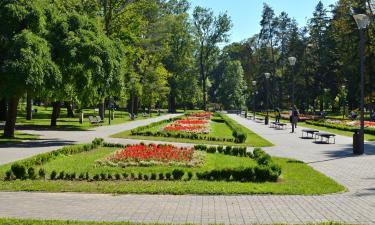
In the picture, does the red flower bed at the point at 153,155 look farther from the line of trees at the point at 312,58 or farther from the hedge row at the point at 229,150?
the line of trees at the point at 312,58

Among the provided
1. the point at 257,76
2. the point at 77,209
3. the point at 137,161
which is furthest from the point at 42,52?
the point at 257,76

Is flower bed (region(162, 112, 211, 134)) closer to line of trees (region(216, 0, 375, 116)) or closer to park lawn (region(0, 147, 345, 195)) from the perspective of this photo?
park lawn (region(0, 147, 345, 195))

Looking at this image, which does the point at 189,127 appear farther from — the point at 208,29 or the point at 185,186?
the point at 208,29

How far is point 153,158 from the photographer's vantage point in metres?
14.6

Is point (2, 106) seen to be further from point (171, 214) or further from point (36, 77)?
point (171, 214)

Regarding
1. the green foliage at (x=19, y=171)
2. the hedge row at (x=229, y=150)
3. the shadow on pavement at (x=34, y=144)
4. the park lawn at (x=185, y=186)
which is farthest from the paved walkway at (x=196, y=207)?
the shadow on pavement at (x=34, y=144)

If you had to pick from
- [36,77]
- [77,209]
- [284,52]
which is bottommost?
[77,209]

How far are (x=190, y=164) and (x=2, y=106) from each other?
3183cm

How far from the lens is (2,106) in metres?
40.9

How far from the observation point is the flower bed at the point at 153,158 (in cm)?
1385

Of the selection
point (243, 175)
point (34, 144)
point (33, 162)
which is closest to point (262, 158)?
point (243, 175)

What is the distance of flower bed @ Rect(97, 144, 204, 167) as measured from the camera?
45.4 feet

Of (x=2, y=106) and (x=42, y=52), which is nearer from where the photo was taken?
(x=42, y=52)

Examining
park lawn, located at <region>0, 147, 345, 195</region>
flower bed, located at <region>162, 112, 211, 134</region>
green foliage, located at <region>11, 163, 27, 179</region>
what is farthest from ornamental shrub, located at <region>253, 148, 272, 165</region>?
flower bed, located at <region>162, 112, 211, 134</region>
